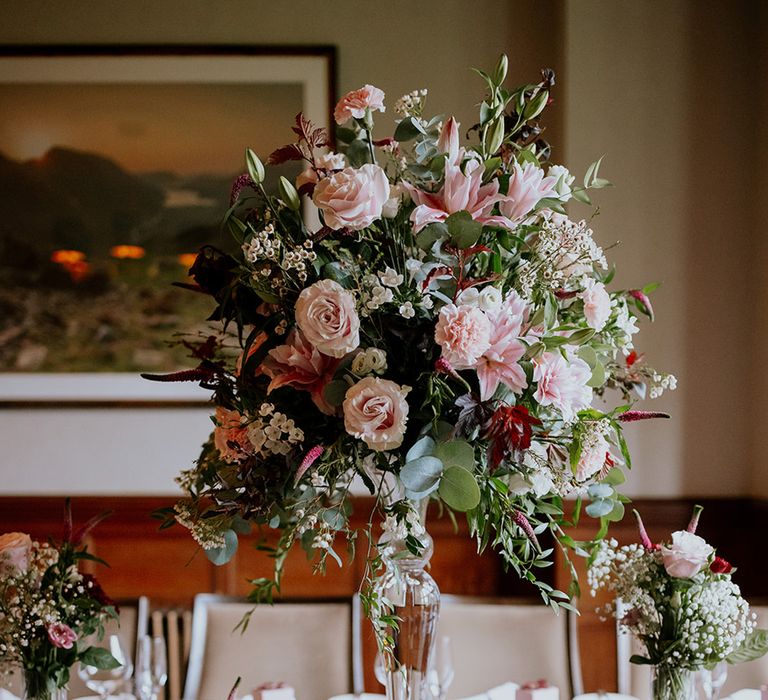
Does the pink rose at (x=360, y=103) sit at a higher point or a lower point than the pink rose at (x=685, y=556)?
higher

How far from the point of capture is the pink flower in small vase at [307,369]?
122cm

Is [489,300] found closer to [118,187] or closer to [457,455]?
[457,455]

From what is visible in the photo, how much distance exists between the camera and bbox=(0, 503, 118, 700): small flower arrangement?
5.17ft

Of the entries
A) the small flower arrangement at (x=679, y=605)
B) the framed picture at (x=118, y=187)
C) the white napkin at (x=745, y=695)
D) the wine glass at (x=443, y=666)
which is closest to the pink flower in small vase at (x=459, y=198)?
the small flower arrangement at (x=679, y=605)

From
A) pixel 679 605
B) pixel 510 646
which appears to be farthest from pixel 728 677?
pixel 679 605

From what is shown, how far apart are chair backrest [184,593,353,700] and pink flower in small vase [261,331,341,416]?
1.29m

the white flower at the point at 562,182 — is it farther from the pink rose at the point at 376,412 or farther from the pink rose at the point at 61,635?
the pink rose at the point at 61,635

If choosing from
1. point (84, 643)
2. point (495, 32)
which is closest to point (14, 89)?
point (495, 32)

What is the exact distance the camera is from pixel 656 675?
152 cm

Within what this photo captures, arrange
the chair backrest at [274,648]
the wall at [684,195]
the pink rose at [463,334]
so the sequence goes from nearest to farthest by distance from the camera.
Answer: the pink rose at [463,334] → the chair backrest at [274,648] → the wall at [684,195]

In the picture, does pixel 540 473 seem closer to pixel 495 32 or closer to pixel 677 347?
pixel 677 347

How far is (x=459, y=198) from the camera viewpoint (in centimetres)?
122

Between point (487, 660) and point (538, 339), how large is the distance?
1392 millimetres

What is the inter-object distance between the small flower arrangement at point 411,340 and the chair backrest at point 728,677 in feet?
3.48
